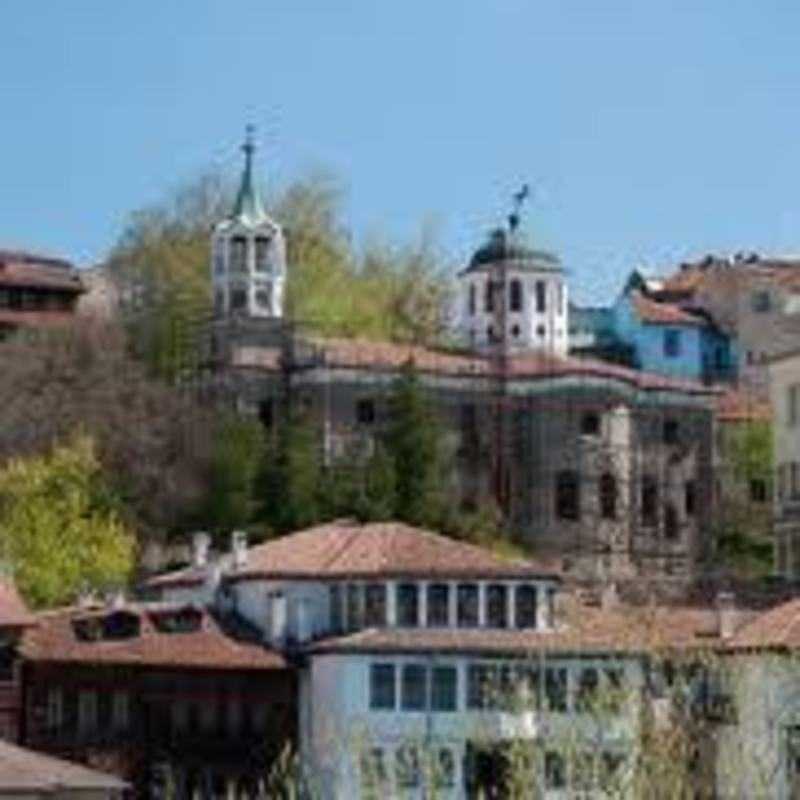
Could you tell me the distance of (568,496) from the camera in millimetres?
91625

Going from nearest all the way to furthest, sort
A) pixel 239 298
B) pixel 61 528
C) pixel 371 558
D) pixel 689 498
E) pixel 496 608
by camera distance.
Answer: pixel 496 608, pixel 371 558, pixel 61 528, pixel 239 298, pixel 689 498

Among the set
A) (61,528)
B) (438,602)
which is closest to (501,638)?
(438,602)

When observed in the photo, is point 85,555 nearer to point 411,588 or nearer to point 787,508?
point 411,588

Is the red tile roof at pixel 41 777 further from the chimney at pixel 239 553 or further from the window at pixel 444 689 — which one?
the chimney at pixel 239 553

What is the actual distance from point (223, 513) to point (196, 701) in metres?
17.2

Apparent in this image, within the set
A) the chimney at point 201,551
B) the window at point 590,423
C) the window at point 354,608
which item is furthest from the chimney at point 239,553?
the window at point 590,423

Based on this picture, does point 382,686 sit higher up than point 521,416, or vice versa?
point 521,416

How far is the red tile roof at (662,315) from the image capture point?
115875 mm

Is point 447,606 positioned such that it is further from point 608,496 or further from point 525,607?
point 608,496

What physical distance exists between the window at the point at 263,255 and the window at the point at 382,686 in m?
34.5

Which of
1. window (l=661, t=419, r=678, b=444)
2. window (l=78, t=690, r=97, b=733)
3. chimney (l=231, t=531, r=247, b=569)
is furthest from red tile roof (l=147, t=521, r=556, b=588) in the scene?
window (l=661, t=419, r=678, b=444)

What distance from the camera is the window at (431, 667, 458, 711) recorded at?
202 feet

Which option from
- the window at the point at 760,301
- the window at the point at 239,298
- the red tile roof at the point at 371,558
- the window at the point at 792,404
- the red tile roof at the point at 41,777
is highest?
the window at the point at 760,301

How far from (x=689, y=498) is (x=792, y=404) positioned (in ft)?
41.9
